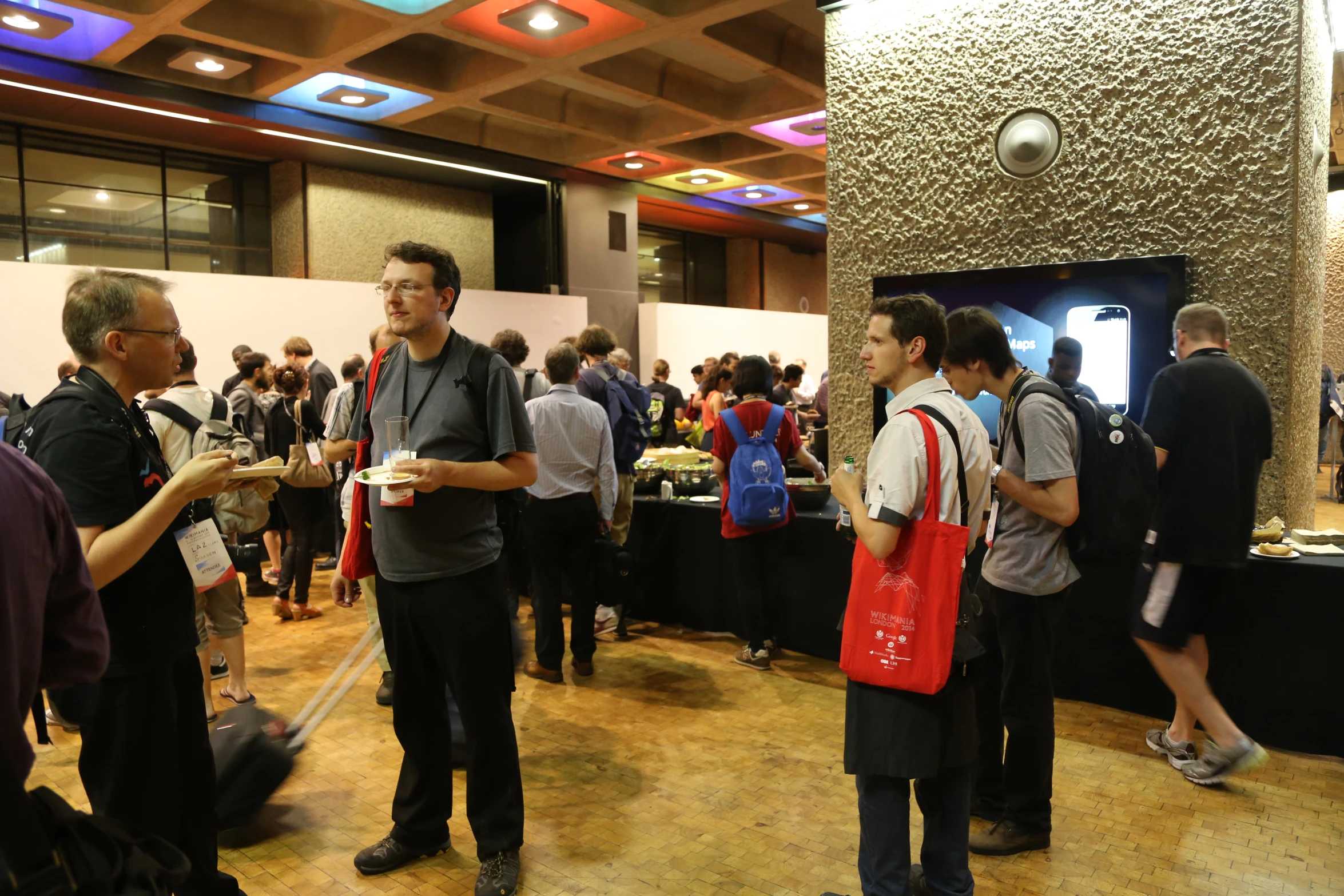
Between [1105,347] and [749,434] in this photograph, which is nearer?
[1105,347]

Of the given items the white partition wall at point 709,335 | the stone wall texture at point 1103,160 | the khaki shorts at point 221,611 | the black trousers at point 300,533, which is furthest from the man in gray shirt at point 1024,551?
the white partition wall at point 709,335

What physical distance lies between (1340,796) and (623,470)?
3.31 metres

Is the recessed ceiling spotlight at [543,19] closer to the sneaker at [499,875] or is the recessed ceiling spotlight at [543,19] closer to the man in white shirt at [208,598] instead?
the man in white shirt at [208,598]

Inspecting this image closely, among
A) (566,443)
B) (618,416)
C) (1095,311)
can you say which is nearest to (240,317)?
(618,416)

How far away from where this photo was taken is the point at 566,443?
13.5 ft

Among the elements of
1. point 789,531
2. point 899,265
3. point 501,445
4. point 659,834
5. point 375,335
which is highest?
point 899,265

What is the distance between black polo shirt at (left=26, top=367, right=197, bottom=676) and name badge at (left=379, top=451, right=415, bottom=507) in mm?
449

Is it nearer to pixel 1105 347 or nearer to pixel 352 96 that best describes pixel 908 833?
pixel 1105 347

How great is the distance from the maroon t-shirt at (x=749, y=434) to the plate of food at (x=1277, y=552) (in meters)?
1.86

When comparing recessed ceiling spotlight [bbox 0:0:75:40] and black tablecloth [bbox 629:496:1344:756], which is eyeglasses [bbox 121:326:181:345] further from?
recessed ceiling spotlight [bbox 0:0:75:40]

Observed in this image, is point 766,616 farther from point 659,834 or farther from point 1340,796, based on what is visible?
point 1340,796

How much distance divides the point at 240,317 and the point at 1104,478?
306 inches

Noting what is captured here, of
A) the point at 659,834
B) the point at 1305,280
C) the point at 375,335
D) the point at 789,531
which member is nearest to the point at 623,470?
the point at 789,531

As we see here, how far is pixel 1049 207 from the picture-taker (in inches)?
162
